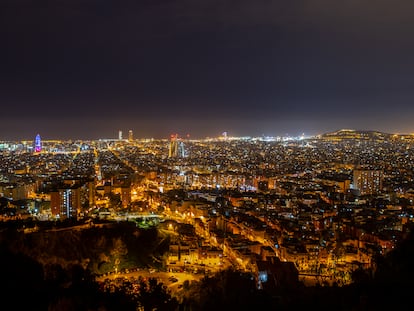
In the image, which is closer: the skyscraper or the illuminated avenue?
the illuminated avenue

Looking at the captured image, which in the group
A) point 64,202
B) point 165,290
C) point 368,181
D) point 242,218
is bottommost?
point 165,290

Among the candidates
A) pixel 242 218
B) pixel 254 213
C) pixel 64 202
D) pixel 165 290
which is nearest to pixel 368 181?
pixel 254 213

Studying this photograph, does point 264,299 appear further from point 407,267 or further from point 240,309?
point 407,267

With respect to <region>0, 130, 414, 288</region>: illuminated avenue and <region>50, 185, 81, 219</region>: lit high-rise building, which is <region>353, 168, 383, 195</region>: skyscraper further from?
<region>50, 185, 81, 219</region>: lit high-rise building

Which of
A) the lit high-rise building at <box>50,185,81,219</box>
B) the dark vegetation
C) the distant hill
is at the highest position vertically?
the distant hill

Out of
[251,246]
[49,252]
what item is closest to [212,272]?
[251,246]

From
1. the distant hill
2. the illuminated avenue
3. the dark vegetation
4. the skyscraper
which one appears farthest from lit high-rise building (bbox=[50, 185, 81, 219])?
the distant hill

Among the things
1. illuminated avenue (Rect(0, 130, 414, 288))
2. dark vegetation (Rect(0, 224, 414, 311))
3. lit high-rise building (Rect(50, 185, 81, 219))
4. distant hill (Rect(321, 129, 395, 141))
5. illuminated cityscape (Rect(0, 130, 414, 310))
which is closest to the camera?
dark vegetation (Rect(0, 224, 414, 311))

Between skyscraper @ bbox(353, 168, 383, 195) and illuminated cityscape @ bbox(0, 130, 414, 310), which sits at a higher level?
skyscraper @ bbox(353, 168, 383, 195)

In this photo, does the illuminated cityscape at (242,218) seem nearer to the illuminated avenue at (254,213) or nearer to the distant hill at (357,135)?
the illuminated avenue at (254,213)

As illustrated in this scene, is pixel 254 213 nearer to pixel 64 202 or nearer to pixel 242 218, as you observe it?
pixel 242 218

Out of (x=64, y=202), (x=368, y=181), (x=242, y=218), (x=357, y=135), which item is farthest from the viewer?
(x=357, y=135)
